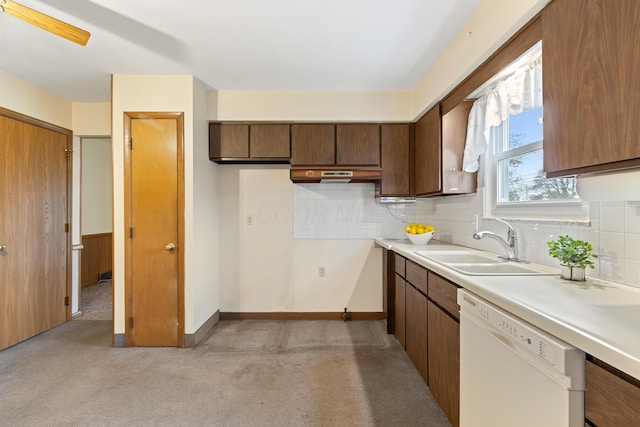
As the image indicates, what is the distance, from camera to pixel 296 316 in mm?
3578

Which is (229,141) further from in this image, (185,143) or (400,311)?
(400,311)

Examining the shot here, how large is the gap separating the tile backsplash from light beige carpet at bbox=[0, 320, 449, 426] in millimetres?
1130

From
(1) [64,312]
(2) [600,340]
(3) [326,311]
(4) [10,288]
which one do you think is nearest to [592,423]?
(2) [600,340]

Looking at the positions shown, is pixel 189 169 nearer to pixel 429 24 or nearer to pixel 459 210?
pixel 429 24

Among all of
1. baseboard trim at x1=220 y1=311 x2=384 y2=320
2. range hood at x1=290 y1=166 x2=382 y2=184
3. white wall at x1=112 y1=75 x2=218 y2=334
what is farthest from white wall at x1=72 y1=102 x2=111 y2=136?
baseboard trim at x1=220 y1=311 x2=384 y2=320

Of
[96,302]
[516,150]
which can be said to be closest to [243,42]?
[516,150]

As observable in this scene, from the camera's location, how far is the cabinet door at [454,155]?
254 cm

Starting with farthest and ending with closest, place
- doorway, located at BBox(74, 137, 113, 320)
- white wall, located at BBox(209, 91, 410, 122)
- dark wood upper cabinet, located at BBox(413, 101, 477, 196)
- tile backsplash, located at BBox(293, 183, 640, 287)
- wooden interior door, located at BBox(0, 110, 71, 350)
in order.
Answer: doorway, located at BBox(74, 137, 113, 320) < white wall, located at BBox(209, 91, 410, 122) < wooden interior door, located at BBox(0, 110, 71, 350) < dark wood upper cabinet, located at BBox(413, 101, 477, 196) < tile backsplash, located at BBox(293, 183, 640, 287)

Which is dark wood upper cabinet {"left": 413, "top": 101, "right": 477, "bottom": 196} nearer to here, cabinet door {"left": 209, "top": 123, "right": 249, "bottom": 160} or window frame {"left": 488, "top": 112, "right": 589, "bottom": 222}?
window frame {"left": 488, "top": 112, "right": 589, "bottom": 222}

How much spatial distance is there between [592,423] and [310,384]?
5.82 feet

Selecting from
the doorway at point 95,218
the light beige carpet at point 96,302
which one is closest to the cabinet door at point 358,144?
the light beige carpet at point 96,302

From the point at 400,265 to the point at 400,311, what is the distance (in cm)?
41

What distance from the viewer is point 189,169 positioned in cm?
288

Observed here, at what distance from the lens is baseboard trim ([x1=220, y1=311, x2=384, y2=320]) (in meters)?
3.57
